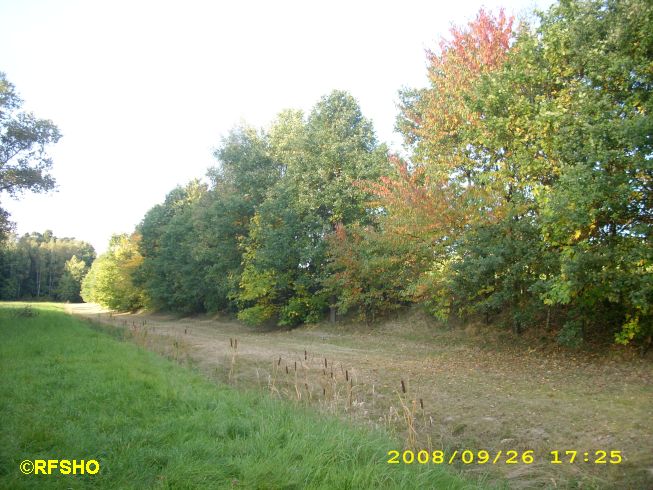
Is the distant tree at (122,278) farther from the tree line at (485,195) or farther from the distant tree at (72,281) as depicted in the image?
the distant tree at (72,281)

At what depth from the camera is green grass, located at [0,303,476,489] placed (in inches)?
158

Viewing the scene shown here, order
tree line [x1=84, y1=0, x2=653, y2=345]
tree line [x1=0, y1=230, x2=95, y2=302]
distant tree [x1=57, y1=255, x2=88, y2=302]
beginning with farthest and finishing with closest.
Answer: distant tree [x1=57, y1=255, x2=88, y2=302] < tree line [x1=0, y1=230, x2=95, y2=302] < tree line [x1=84, y1=0, x2=653, y2=345]

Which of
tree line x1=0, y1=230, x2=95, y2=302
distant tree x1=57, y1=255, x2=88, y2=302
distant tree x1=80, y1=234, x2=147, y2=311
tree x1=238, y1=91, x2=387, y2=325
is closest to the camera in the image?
tree x1=238, y1=91, x2=387, y2=325

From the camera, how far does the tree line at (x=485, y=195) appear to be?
968cm

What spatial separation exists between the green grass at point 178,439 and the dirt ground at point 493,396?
1.20 metres

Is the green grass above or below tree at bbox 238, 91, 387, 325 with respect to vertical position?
below

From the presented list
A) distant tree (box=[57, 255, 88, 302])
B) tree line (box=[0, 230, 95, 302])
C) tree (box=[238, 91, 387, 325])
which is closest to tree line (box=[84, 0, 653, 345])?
tree (box=[238, 91, 387, 325])

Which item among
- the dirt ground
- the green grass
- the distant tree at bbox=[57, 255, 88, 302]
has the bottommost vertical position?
the dirt ground

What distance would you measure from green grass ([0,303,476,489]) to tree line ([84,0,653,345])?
7184 millimetres

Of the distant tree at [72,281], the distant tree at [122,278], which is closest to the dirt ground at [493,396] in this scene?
the distant tree at [122,278]

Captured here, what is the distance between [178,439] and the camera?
16.4 feet

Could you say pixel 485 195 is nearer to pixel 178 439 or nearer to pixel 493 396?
pixel 493 396

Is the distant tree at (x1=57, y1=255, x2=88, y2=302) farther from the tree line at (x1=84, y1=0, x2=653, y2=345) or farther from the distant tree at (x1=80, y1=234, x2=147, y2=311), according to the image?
the tree line at (x1=84, y1=0, x2=653, y2=345)

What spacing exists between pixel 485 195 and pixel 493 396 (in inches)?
266
